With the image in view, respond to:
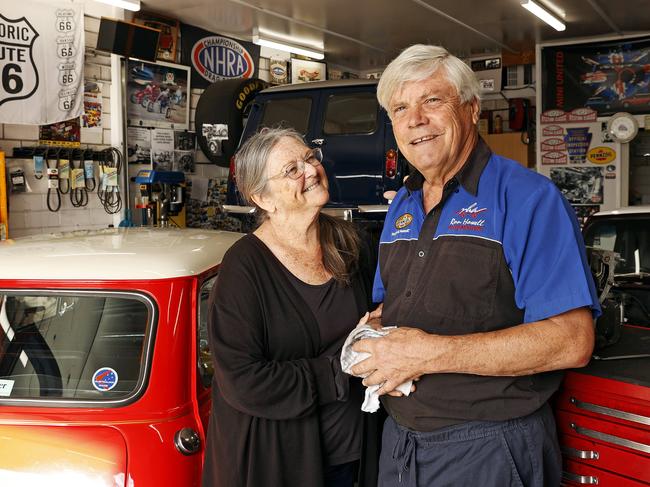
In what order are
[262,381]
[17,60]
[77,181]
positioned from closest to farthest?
[262,381]
[17,60]
[77,181]

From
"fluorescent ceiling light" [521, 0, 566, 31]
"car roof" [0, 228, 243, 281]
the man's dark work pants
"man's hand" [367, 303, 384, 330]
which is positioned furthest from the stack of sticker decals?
the man's dark work pants

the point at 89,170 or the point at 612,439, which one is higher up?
the point at 89,170

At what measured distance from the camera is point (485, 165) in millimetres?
1678

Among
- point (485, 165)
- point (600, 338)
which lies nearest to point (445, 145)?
point (485, 165)

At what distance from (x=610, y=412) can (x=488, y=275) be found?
656 mm

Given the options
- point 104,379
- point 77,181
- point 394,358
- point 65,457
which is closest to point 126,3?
point 77,181

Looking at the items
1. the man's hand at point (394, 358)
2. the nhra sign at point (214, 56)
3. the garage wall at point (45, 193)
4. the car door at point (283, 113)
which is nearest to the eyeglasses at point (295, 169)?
the man's hand at point (394, 358)

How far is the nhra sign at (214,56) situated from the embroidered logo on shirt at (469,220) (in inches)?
296

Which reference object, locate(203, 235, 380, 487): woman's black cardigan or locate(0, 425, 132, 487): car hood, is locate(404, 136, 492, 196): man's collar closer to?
locate(203, 235, 380, 487): woman's black cardigan

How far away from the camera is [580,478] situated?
189 centimetres

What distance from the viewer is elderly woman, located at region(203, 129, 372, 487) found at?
73.0 inches

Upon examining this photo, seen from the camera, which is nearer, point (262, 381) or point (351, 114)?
point (262, 381)

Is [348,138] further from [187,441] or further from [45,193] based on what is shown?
[187,441]

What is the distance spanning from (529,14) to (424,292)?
7965 mm
